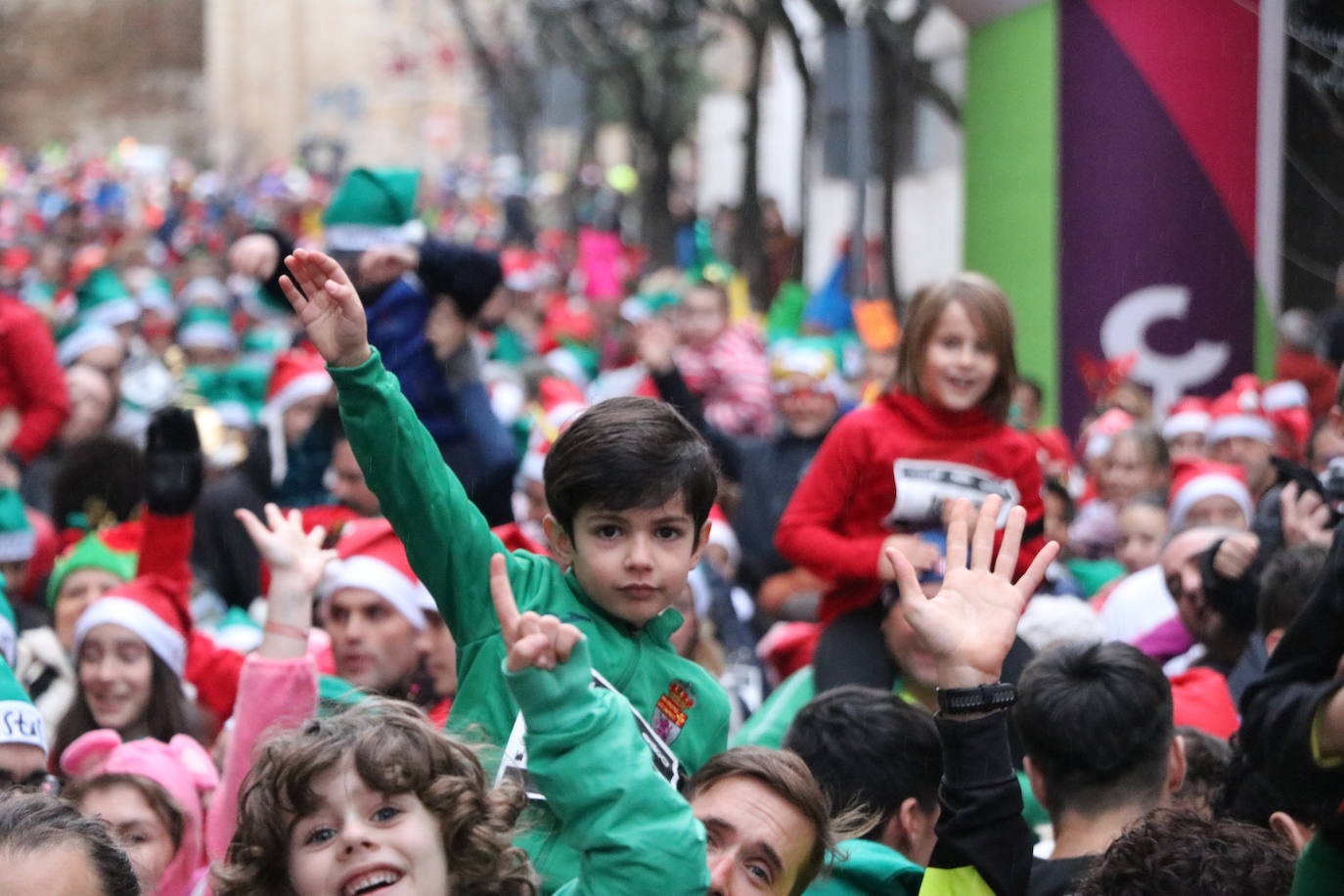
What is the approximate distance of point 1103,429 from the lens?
991cm

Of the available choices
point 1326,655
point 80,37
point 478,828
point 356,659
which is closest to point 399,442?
point 478,828

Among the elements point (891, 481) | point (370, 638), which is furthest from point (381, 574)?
point (891, 481)

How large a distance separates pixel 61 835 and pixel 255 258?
9.27 ft

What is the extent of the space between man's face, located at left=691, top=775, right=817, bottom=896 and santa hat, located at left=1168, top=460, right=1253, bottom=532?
4287 mm

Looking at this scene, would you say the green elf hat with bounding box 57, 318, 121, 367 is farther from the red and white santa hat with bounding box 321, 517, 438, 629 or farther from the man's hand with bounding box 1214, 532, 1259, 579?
the man's hand with bounding box 1214, 532, 1259, 579

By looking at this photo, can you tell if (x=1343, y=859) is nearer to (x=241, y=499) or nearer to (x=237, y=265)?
(x=237, y=265)

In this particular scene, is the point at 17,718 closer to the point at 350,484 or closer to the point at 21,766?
the point at 21,766

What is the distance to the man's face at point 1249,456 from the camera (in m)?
8.66

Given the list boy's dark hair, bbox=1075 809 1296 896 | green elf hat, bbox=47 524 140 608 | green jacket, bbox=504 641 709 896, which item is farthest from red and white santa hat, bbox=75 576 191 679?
boy's dark hair, bbox=1075 809 1296 896

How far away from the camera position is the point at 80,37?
69.2 metres

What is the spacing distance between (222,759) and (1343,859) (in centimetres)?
286

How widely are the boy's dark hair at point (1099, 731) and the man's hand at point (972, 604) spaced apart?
709 mm

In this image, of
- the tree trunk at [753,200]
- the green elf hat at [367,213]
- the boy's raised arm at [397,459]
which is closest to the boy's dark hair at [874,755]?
the boy's raised arm at [397,459]

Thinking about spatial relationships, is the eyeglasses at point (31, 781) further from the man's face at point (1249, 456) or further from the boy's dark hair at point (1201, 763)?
the man's face at point (1249, 456)
